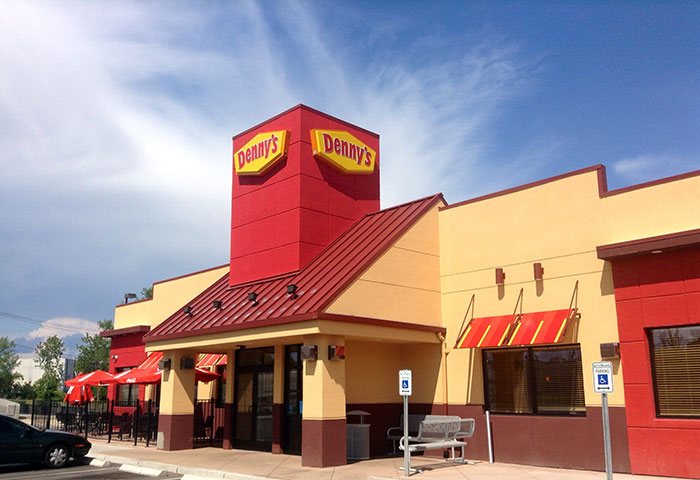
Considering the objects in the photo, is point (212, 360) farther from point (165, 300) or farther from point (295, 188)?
point (295, 188)

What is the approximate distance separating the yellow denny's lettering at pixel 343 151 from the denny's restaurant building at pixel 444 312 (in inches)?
2.7

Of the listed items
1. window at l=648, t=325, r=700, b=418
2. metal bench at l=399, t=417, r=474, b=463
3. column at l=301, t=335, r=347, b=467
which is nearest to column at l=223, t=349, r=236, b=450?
column at l=301, t=335, r=347, b=467

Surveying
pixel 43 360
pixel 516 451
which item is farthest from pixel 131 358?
pixel 43 360

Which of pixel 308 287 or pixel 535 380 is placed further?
pixel 308 287

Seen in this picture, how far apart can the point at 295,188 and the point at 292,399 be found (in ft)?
20.3

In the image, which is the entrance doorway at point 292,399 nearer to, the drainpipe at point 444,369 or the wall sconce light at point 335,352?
the wall sconce light at point 335,352

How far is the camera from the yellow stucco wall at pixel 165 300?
86.6 ft

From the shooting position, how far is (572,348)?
603 inches

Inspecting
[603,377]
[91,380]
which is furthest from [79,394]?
[603,377]

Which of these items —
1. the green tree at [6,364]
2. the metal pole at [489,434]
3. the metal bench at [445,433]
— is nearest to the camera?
the metal bench at [445,433]

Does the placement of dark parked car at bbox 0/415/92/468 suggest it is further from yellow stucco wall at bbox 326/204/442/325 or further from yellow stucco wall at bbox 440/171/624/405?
yellow stucco wall at bbox 440/171/624/405

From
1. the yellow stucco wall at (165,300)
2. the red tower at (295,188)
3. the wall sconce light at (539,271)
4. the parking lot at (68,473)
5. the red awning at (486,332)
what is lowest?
the parking lot at (68,473)

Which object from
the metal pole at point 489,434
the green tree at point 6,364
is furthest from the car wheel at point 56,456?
the green tree at point 6,364

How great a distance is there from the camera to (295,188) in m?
19.1
